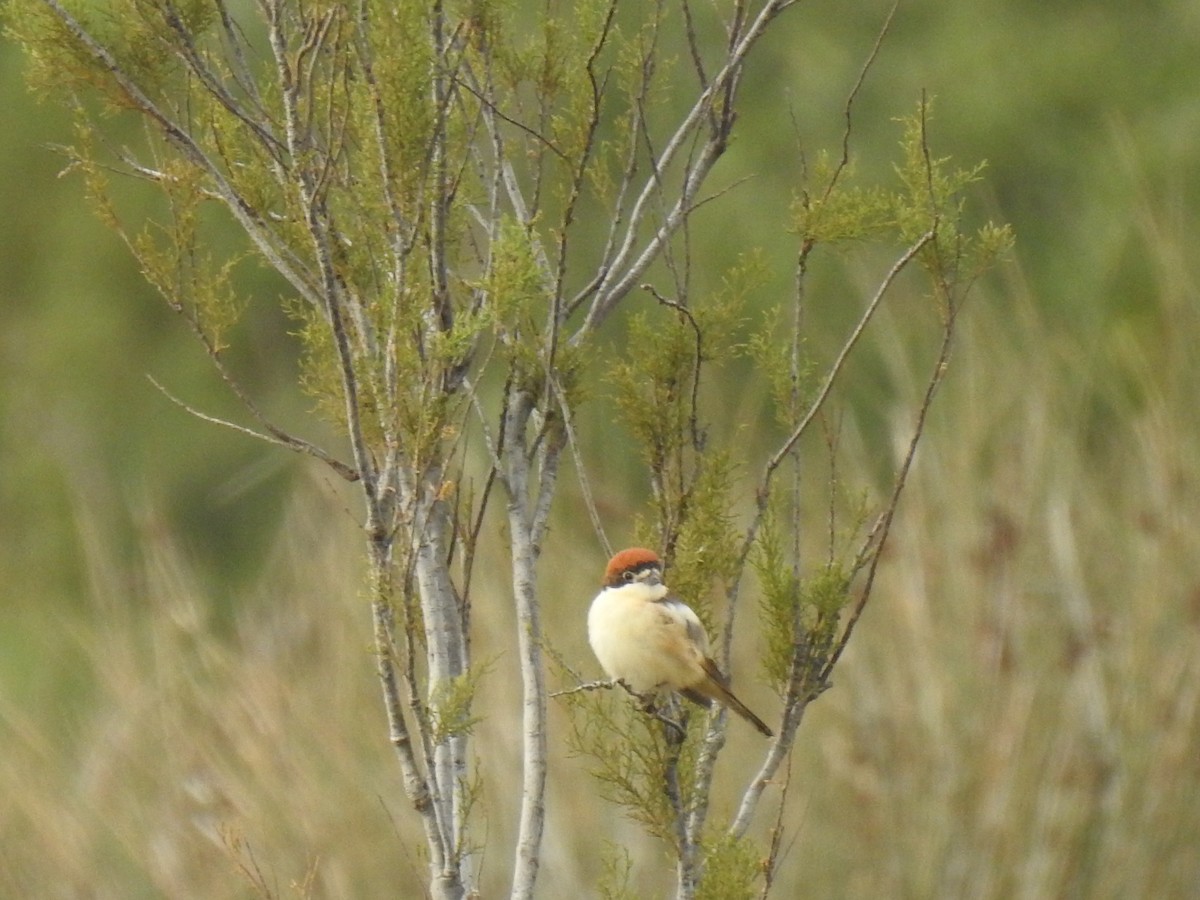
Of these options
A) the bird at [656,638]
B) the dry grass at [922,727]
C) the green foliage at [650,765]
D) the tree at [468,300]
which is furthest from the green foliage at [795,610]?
the dry grass at [922,727]

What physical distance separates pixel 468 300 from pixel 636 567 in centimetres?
61

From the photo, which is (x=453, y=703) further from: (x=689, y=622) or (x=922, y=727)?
(x=922, y=727)

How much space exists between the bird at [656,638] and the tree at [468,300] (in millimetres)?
58

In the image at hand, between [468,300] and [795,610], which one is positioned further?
[468,300]

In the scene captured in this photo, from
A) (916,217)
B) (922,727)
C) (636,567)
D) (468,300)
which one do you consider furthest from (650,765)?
(922,727)

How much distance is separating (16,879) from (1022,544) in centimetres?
328

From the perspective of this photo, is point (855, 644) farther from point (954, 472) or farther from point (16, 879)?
point (16, 879)

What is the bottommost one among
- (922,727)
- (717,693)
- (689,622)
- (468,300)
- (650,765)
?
(650,765)

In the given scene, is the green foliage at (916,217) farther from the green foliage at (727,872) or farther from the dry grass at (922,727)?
the dry grass at (922,727)

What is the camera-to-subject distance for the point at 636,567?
3477 mm

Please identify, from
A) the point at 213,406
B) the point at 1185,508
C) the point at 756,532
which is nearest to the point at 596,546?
the point at 1185,508

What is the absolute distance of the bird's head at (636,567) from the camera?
3.46 m

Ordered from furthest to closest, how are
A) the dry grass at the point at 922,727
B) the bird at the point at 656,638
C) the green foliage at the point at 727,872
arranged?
the dry grass at the point at 922,727 < the bird at the point at 656,638 < the green foliage at the point at 727,872

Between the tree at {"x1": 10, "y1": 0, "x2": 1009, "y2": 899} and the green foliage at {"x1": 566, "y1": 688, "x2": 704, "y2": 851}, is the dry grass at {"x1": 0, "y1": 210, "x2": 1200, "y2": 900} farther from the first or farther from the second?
the green foliage at {"x1": 566, "y1": 688, "x2": 704, "y2": 851}
